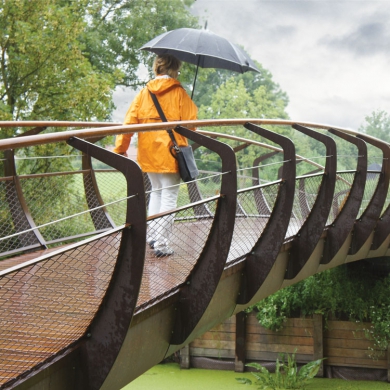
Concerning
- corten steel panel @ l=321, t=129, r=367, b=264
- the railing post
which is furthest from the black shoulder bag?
the railing post

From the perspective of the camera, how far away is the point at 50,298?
2854 mm

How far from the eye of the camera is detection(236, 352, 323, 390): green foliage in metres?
11.0

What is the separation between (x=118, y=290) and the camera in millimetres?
2932

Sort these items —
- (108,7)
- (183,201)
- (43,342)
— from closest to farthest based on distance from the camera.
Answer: (43,342) → (183,201) → (108,7)

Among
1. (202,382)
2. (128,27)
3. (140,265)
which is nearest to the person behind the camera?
(140,265)

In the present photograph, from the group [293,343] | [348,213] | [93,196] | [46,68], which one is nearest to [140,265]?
[93,196]

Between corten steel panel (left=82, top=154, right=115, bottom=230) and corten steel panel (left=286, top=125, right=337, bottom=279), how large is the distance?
1.47 meters

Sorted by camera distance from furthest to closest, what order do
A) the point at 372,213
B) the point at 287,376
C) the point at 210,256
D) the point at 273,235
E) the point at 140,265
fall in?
the point at 287,376 < the point at 372,213 < the point at 273,235 < the point at 210,256 < the point at 140,265

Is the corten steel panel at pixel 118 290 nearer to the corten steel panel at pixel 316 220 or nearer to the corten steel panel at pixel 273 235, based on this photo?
the corten steel panel at pixel 273 235

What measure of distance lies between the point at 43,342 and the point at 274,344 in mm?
9614

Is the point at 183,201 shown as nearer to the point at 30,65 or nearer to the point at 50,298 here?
the point at 50,298

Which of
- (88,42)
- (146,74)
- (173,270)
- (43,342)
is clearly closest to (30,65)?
(88,42)

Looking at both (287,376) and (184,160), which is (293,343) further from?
(184,160)

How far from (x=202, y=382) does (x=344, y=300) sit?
279cm
